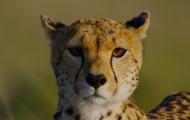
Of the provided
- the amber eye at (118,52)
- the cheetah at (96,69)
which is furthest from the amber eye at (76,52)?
the amber eye at (118,52)

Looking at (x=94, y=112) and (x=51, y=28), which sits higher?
(x=51, y=28)

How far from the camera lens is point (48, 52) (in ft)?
26.0

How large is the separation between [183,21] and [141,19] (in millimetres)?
4459

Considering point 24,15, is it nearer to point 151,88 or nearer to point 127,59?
point 151,88

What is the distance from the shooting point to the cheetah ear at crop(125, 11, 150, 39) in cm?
484

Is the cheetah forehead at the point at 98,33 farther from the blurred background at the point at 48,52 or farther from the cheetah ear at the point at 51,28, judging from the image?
the blurred background at the point at 48,52

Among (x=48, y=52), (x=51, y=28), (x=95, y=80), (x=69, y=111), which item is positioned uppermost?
(x=51, y=28)

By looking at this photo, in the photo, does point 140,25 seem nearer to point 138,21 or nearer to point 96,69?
point 138,21

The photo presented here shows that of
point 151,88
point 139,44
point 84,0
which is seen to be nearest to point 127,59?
point 139,44

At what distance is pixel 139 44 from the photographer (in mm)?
4770

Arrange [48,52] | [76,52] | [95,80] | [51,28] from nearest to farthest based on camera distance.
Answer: [95,80] → [76,52] → [51,28] → [48,52]

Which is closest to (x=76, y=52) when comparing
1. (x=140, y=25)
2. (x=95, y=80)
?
(x=95, y=80)

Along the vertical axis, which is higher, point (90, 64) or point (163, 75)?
point (90, 64)

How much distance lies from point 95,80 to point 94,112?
0.25 metres
